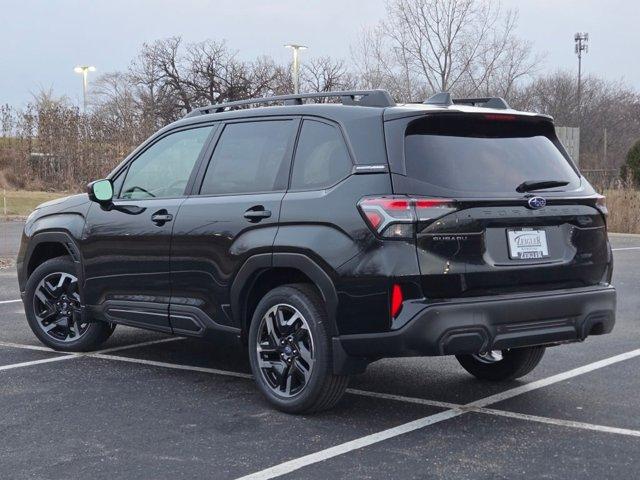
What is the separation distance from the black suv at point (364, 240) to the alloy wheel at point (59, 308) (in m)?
0.94

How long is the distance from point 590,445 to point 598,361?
2.38 meters

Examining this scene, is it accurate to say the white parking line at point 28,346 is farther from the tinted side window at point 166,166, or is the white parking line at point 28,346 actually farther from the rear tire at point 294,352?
the rear tire at point 294,352

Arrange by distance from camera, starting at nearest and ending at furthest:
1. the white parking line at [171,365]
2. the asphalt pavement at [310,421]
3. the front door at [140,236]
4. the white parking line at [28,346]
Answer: the asphalt pavement at [310,421]
the front door at [140,236]
the white parking line at [171,365]
the white parking line at [28,346]

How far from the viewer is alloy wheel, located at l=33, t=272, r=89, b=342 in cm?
762

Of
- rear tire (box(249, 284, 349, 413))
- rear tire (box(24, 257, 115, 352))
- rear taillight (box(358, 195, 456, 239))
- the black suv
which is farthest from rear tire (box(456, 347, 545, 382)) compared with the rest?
rear tire (box(24, 257, 115, 352))

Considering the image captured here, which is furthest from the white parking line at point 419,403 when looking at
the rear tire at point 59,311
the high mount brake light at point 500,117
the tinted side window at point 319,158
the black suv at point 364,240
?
the high mount brake light at point 500,117

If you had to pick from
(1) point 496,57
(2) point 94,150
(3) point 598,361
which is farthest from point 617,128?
(3) point 598,361

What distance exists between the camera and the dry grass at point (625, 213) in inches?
894

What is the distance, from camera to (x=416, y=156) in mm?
5367

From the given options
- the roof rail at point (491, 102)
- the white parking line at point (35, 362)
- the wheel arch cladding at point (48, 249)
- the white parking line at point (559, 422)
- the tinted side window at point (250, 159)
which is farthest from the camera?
the wheel arch cladding at point (48, 249)

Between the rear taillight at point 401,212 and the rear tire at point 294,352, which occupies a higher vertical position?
the rear taillight at point 401,212

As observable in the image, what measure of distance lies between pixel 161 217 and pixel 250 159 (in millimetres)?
806

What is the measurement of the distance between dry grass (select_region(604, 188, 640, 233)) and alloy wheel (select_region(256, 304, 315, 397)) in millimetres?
18317

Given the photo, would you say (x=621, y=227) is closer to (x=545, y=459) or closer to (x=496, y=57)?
(x=496, y=57)
